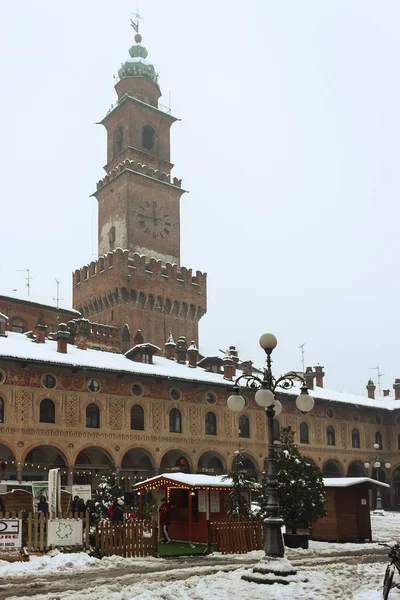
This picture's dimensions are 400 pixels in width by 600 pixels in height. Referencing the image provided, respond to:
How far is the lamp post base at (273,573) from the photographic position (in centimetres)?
1160

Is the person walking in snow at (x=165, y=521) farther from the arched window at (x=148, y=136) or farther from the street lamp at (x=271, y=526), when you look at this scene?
the arched window at (x=148, y=136)

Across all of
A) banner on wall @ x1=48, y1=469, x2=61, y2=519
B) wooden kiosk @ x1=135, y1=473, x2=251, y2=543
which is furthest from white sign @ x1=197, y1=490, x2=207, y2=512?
banner on wall @ x1=48, y1=469, x2=61, y2=519

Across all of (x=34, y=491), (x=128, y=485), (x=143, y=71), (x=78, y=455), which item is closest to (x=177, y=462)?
(x=128, y=485)

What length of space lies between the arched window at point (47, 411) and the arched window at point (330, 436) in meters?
18.4

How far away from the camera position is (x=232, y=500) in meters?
19.7

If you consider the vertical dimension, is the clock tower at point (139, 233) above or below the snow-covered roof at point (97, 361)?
above

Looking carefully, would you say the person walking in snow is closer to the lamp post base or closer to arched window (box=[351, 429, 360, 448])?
the lamp post base

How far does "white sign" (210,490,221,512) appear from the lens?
1948 cm

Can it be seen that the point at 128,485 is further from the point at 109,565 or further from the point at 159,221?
the point at 159,221

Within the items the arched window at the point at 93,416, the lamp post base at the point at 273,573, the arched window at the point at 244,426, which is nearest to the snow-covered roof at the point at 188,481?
the lamp post base at the point at 273,573

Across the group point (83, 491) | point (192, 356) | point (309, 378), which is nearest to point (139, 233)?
point (192, 356)

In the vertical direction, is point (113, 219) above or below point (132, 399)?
above

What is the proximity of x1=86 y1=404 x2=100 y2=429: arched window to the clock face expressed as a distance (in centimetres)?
2180

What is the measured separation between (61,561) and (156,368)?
19.9 metres
